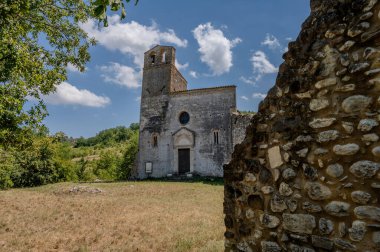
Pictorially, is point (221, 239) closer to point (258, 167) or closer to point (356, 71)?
point (258, 167)

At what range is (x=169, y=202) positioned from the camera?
11.0m

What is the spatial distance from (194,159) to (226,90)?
5.95 m

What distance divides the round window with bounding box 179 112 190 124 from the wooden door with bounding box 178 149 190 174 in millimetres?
2404

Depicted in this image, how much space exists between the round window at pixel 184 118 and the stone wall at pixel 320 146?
19886 mm

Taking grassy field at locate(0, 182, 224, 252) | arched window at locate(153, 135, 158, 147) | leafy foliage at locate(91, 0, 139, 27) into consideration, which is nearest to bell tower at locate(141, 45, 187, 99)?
arched window at locate(153, 135, 158, 147)

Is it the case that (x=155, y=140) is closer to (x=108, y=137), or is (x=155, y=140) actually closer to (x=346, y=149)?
(x=346, y=149)

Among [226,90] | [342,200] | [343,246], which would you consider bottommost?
[343,246]

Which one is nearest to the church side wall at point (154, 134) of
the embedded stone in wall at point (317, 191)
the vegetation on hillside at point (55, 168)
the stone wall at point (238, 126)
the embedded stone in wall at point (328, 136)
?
the vegetation on hillside at point (55, 168)

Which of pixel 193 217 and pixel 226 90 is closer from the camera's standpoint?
pixel 193 217

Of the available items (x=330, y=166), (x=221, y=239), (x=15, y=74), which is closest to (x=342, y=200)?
(x=330, y=166)

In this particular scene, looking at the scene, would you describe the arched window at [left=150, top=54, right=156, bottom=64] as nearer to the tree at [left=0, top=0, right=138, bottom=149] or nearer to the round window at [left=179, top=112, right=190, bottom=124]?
the round window at [left=179, top=112, right=190, bottom=124]

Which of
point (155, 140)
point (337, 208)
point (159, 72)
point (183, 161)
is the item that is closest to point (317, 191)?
point (337, 208)

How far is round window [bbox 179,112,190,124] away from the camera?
75.3 ft

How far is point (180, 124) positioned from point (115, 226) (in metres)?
16.3
